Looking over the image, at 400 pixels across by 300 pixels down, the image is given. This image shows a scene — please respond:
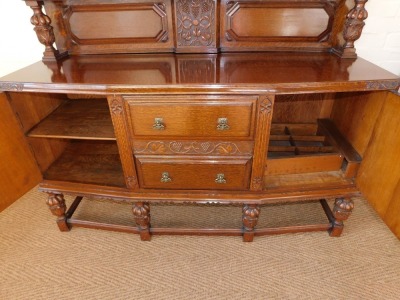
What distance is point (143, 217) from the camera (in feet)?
4.32

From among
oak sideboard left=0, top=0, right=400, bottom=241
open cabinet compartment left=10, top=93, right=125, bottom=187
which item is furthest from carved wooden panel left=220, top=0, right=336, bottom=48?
open cabinet compartment left=10, top=93, right=125, bottom=187

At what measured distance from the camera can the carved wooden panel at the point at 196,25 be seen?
46.9 inches

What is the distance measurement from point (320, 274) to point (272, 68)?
975mm

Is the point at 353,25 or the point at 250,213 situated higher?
the point at 353,25

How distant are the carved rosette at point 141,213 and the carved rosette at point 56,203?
41cm

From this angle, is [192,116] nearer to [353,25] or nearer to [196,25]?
[196,25]

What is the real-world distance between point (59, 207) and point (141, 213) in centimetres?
46

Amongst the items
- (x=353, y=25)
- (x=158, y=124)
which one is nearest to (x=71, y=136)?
(x=158, y=124)

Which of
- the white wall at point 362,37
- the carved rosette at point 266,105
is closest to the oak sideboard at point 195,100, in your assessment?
the carved rosette at point 266,105

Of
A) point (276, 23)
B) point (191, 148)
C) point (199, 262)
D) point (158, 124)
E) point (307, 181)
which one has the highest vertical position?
point (276, 23)

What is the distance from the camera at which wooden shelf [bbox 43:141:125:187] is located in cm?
128

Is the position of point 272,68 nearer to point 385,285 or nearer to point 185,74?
point 185,74

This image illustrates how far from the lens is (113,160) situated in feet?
4.57

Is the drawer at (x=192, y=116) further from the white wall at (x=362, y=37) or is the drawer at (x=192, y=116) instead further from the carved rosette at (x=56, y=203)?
the white wall at (x=362, y=37)
